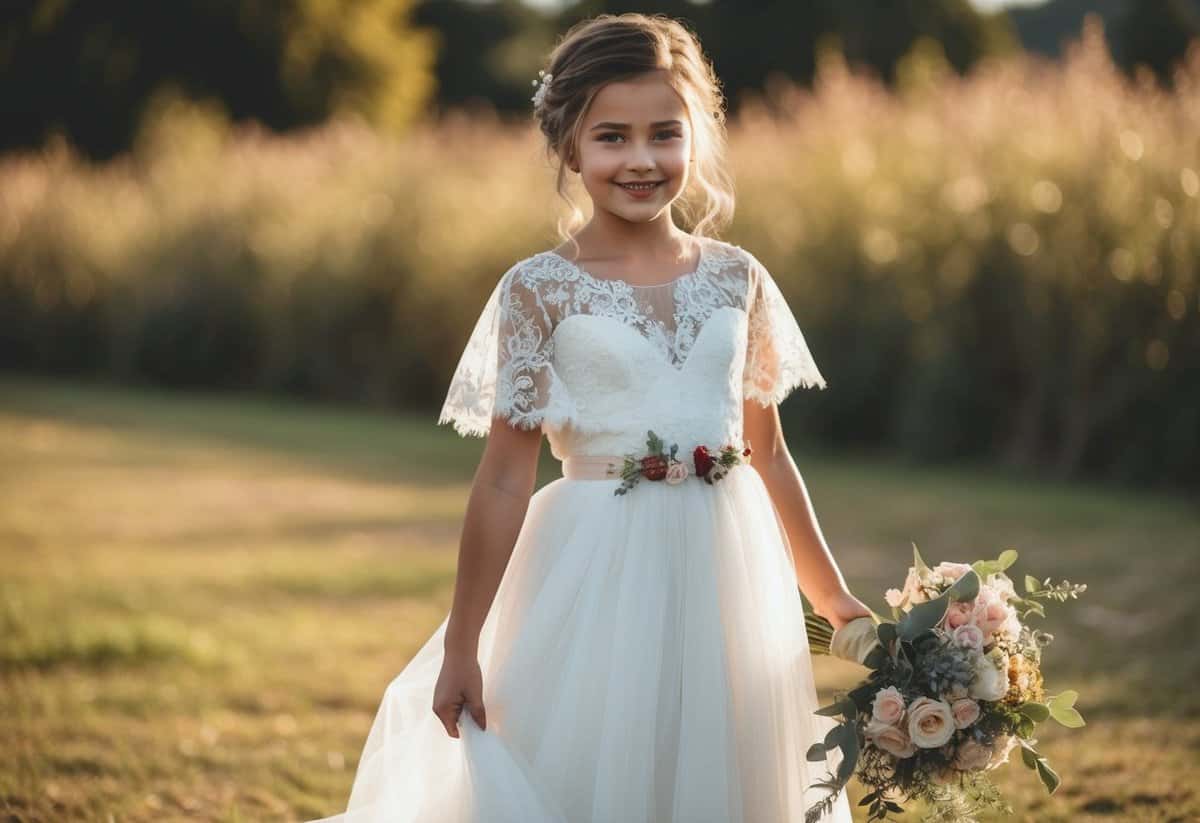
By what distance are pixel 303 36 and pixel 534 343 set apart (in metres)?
32.5

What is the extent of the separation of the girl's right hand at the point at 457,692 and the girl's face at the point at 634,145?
0.97 m

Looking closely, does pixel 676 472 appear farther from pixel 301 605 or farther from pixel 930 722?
pixel 301 605

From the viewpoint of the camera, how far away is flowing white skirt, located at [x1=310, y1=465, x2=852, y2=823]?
262cm

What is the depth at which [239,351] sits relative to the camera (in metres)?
18.0

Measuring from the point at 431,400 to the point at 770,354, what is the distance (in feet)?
42.4

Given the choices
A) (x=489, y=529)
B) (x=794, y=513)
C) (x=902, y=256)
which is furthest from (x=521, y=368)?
(x=902, y=256)

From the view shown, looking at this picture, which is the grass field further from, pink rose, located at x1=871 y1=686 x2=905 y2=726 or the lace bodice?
the lace bodice

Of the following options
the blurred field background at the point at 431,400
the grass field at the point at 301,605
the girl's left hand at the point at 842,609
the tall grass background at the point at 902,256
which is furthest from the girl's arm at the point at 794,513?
the tall grass background at the point at 902,256

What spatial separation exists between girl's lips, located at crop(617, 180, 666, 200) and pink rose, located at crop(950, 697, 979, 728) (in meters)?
1.19

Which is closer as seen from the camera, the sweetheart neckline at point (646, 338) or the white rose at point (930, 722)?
the white rose at point (930, 722)

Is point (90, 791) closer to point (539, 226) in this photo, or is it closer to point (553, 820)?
point (553, 820)

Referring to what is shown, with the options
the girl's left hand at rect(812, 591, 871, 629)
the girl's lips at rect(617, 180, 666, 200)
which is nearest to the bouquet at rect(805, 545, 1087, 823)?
the girl's left hand at rect(812, 591, 871, 629)

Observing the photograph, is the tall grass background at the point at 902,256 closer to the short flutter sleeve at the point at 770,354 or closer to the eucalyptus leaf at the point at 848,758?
the short flutter sleeve at the point at 770,354

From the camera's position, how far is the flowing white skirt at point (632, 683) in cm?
262
